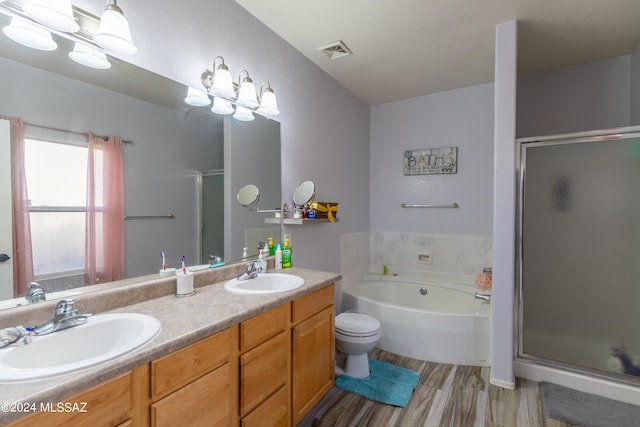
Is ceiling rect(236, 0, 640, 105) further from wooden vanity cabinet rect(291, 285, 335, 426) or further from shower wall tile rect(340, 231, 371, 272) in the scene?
wooden vanity cabinet rect(291, 285, 335, 426)

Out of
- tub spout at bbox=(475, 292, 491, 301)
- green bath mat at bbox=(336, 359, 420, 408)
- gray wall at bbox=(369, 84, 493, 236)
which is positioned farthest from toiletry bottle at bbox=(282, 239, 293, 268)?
gray wall at bbox=(369, 84, 493, 236)

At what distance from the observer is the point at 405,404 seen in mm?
1862

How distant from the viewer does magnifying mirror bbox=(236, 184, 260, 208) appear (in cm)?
191

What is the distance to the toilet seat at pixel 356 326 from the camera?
2109 mm

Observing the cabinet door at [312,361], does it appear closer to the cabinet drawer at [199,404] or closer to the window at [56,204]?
the cabinet drawer at [199,404]

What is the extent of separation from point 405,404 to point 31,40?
8.46 feet

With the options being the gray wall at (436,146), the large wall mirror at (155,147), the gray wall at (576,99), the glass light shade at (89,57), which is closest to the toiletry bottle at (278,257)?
the large wall mirror at (155,147)

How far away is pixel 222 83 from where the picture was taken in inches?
64.4

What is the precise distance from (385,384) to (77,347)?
72.5 inches

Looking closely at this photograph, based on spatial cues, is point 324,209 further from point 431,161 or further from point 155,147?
point 431,161

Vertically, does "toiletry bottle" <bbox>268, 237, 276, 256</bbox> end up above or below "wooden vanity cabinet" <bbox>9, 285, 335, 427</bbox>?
above

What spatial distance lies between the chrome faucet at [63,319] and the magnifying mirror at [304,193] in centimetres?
150

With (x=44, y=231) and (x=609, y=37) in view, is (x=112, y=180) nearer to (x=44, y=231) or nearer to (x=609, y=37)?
(x=44, y=231)

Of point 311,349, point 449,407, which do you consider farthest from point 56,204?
point 449,407
